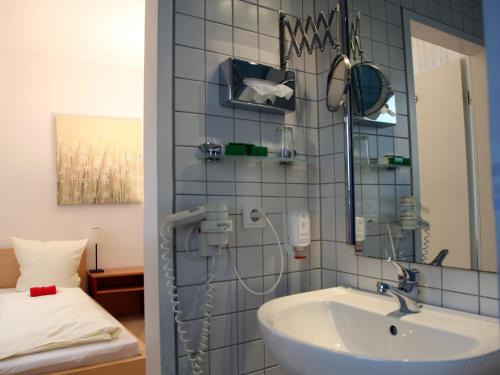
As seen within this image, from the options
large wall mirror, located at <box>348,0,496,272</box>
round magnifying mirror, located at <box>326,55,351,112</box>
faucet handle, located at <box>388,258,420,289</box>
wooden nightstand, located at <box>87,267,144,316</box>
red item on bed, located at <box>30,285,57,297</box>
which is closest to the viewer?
large wall mirror, located at <box>348,0,496,272</box>

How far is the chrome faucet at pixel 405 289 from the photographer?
3.51 feet

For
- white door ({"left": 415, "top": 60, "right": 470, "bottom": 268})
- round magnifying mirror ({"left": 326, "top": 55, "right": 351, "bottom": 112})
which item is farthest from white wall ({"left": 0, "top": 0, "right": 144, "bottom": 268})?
white door ({"left": 415, "top": 60, "right": 470, "bottom": 268})

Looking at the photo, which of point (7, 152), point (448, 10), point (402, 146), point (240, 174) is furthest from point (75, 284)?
point (448, 10)

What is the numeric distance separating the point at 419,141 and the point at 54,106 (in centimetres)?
344

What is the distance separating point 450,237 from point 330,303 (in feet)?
1.34

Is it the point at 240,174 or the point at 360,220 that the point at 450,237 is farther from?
the point at 240,174

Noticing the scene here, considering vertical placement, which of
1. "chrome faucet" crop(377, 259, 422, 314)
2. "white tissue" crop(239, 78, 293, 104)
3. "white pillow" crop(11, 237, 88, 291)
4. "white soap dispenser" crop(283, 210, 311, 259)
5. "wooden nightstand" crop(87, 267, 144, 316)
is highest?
"white tissue" crop(239, 78, 293, 104)

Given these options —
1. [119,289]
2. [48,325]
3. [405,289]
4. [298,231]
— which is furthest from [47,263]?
[405,289]

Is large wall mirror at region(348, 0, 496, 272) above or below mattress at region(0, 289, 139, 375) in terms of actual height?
above

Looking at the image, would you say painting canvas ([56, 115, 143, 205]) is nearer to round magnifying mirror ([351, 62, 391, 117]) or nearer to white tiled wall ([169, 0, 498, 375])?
white tiled wall ([169, 0, 498, 375])

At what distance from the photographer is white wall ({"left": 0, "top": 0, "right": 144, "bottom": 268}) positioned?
129 inches

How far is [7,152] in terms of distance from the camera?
11.3 ft

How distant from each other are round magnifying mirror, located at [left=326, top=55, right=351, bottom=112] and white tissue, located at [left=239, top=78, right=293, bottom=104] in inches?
6.1

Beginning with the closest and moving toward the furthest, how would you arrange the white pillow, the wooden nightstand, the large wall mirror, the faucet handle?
the large wall mirror
the faucet handle
the white pillow
the wooden nightstand
